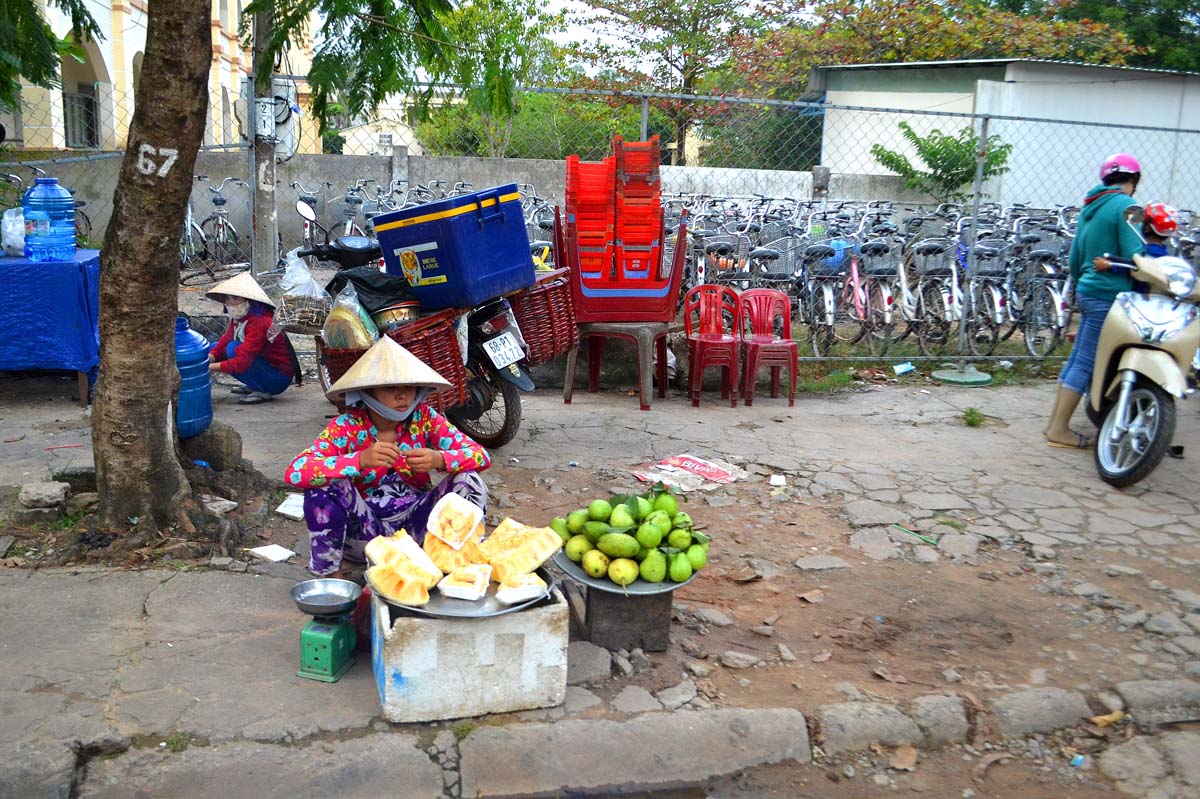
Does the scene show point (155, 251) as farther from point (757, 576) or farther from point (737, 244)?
point (737, 244)

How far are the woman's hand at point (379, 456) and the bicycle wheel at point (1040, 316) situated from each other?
7.66 m

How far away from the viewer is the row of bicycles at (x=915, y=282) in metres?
Result: 9.48

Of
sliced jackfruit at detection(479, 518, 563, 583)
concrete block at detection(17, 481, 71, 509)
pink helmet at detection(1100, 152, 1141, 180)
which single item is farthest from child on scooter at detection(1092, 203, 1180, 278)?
concrete block at detection(17, 481, 71, 509)

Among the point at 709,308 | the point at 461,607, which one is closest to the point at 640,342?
the point at 709,308

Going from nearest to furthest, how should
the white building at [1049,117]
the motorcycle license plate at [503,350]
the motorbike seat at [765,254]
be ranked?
the motorcycle license plate at [503,350]
the motorbike seat at [765,254]
the white building at [1049,117]

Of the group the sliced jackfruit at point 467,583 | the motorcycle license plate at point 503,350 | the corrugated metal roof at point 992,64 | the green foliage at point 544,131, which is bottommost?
the sliced jackfruit at point 467,583

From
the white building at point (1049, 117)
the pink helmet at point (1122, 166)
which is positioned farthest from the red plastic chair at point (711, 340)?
the white building at point (1049, 117)

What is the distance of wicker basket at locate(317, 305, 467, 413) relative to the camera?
5359 mm

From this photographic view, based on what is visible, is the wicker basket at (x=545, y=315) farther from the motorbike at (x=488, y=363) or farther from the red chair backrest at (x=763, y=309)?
the red chair backrest at (x=763, y=309)

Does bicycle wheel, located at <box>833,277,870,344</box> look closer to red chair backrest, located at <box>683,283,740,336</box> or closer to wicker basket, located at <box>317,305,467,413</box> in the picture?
red chair backrest, located at <box>683,283,740,336</box>

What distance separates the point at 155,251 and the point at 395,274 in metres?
1.75

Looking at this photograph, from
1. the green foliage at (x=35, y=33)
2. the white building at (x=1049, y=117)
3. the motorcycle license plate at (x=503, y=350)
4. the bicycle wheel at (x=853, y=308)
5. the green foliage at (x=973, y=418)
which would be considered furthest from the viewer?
the white building at (x=1049, y=117)

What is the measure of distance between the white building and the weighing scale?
14257mm

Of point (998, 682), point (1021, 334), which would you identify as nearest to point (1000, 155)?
point (1021, 334)
